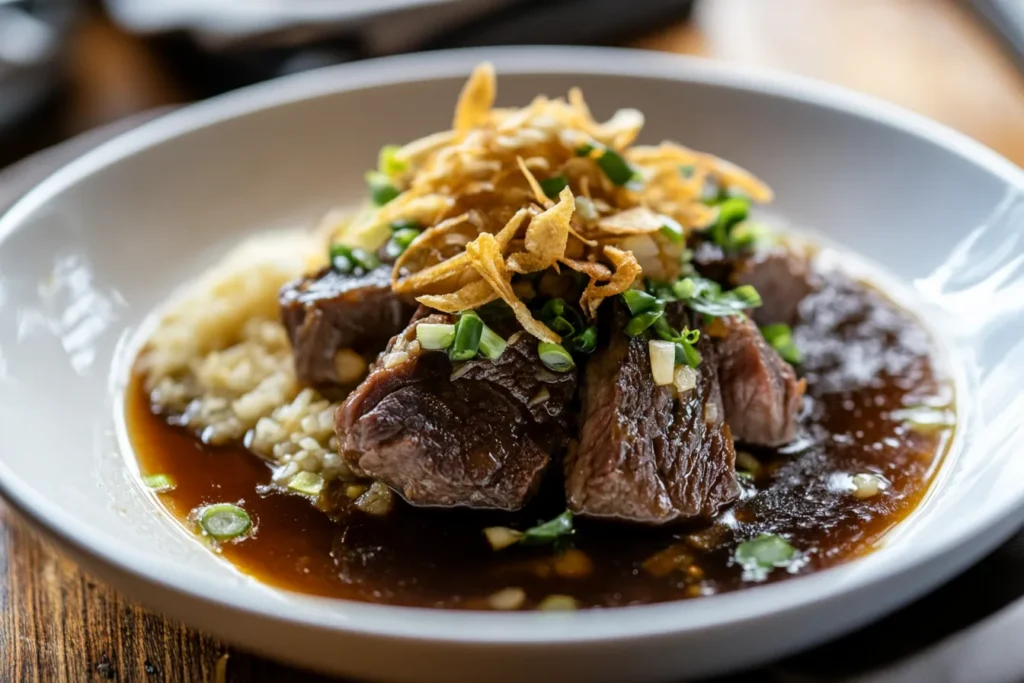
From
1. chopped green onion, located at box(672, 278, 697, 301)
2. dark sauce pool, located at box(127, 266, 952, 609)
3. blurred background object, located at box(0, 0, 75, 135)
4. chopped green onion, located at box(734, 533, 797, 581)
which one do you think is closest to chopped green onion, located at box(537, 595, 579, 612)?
dark sauce pool, located at box(127, 266, 952, 609)

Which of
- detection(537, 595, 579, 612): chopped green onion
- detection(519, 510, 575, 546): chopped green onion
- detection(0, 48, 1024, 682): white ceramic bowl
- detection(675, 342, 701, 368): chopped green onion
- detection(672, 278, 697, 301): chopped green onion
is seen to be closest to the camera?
detection(0, 48, 1024, 682): white ceramic bowl

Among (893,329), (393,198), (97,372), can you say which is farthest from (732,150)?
(97,372)

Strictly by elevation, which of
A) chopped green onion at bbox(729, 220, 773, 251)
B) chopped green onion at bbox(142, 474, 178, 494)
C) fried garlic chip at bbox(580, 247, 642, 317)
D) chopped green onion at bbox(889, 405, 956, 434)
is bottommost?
chopped green onion at bbox(142, 474, 178, 494)

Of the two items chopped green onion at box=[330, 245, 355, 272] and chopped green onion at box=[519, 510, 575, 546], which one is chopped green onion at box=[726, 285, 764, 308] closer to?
chopped green onion at box=[519, 510, 575, 546]

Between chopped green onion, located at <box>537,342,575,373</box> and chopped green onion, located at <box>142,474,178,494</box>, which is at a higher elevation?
chopped green onion, located at <box>537,342,575,373</box>

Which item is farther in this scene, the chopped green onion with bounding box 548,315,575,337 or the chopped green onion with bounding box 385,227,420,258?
the chopped green onion with bounding box 385,227,420,258

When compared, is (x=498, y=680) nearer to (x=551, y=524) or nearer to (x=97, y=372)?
(x=551, y=524)

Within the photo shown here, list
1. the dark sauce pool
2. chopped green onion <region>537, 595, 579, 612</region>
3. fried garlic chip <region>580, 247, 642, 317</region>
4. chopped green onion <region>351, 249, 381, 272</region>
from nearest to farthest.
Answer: chopped green onion <region>537, 595, 579, 612</region> < the dark sauce pool < fried garlic chip <region>580, 247, 642, 317</region> < chopped green onion <region>351, 249, 381, 272</region>

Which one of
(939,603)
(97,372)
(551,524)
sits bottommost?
(97,372)
